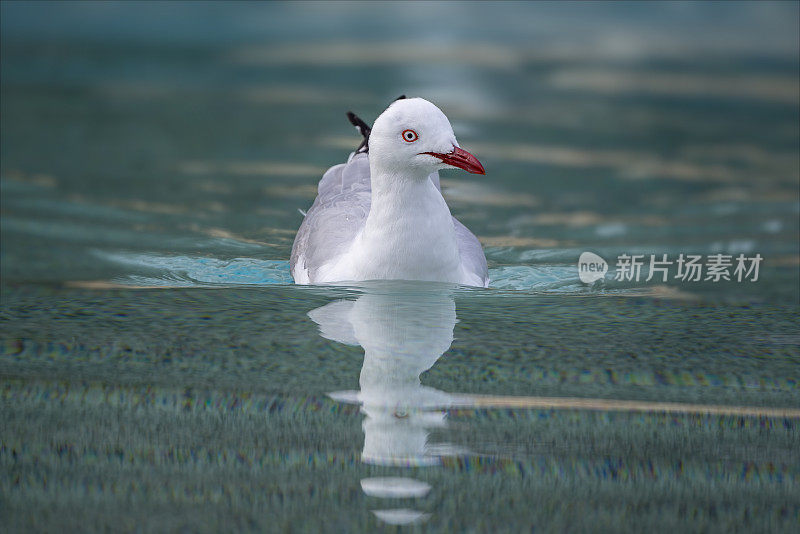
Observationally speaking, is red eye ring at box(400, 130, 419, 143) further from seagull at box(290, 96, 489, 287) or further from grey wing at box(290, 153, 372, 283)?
grey wing at box(290, 153, 372, 283)

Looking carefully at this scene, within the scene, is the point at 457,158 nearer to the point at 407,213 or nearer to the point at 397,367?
the point at 407,213

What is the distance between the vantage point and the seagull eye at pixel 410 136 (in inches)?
157

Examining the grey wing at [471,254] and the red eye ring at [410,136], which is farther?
the grey wing at [471,254]

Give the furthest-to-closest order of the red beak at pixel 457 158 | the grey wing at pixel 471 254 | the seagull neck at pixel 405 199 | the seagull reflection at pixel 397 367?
the grey wing at pixel 471 254
the seagull neck at pixel 405 199
the red beak at pixel 457 158
the seagull reflection at pixel 397 367

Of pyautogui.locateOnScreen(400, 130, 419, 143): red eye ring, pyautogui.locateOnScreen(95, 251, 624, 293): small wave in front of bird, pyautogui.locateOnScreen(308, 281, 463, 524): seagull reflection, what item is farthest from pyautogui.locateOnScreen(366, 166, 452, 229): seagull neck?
pyautogui.locateOnScreen(95, 251, 624, 293): small wave in front of bird

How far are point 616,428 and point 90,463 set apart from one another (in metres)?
1.20

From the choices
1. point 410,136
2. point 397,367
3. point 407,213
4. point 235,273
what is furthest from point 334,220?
point 397,367

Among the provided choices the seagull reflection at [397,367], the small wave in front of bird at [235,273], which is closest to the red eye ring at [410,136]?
the seagull reflection at [397,367]

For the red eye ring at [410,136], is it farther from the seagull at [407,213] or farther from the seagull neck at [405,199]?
the seagull neck at [405,199]

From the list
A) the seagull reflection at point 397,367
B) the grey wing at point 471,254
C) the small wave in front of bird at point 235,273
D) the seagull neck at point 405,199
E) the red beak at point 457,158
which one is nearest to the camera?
the seagull reflection at point 397,367

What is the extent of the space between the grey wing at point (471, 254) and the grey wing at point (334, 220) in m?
0.40

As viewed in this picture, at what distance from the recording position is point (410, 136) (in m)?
3.99

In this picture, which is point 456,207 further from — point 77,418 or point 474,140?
point 77,418

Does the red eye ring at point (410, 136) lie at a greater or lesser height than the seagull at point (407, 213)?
greater
